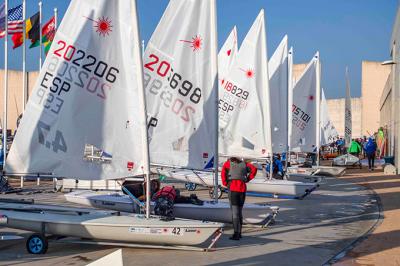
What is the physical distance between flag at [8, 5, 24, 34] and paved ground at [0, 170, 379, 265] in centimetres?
1125

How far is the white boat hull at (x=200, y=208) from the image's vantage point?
9.52 m

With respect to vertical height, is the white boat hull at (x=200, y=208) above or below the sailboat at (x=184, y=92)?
below

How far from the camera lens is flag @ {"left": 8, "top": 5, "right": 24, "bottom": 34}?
18.9 metres

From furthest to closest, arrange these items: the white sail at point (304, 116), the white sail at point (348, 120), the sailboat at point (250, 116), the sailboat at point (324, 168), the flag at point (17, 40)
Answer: the white sail at point (348, 120) < the white sail at point (304, 116) < the sailboat at point (324, 168) < the flag at point (17, 40) < the sailboat at point (250, 116)

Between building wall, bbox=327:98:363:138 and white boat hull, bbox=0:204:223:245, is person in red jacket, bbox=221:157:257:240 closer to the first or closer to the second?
white boat hull, bbox=0:204:223:245

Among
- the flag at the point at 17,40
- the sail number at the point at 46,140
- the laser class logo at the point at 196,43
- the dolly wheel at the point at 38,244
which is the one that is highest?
the flag at the point at 17,40

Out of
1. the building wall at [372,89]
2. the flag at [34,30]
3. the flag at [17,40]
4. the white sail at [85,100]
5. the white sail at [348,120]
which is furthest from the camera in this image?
the building wall at [372,89]

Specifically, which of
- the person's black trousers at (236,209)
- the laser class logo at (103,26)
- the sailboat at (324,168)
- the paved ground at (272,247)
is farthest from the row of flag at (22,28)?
the person's black trousers at (236,209)

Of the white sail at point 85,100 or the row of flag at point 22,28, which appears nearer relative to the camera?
the white sail at point 85,100

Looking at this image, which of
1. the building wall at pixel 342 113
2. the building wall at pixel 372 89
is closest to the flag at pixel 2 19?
the building wall at pixel 372 89

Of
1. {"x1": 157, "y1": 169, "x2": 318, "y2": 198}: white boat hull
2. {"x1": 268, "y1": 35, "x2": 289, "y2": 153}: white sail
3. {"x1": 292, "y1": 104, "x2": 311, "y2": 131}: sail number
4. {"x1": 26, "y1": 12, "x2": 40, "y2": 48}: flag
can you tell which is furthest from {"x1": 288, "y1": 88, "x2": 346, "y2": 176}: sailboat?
{"x1": 26, "y1": 12, "x2": 40, "y2": 48}: flag

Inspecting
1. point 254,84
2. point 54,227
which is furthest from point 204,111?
point 254,84

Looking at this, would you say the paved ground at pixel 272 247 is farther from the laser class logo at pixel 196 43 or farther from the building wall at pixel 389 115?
the building wall at pixel 389 115

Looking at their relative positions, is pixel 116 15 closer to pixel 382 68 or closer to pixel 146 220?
pixel 146 220
